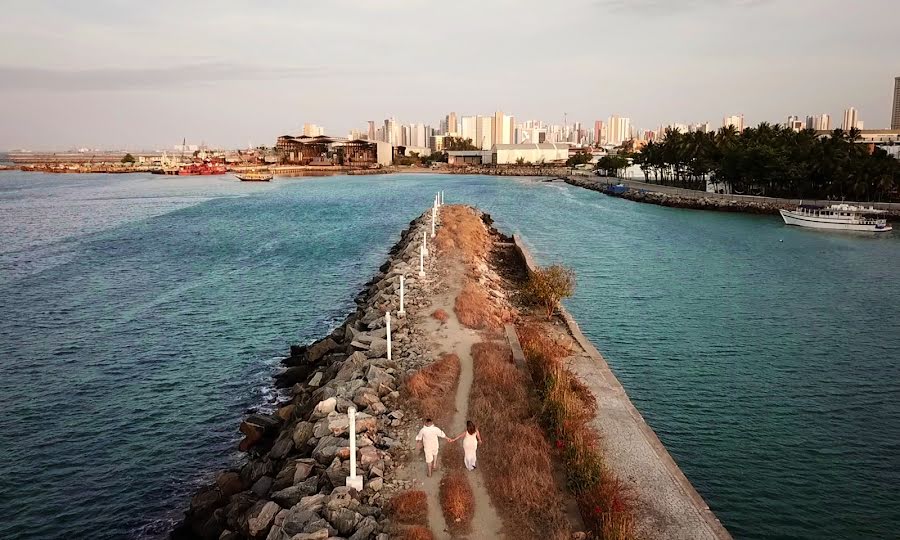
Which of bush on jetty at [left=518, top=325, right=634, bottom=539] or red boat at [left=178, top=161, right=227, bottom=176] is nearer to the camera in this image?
bush on jetty at [left=518, top=325, right=634, bottom=539]

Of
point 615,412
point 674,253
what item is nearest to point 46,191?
point 674,253

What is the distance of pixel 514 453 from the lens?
10484 mm

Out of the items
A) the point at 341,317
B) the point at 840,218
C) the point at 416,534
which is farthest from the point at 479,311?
the point at 840,218

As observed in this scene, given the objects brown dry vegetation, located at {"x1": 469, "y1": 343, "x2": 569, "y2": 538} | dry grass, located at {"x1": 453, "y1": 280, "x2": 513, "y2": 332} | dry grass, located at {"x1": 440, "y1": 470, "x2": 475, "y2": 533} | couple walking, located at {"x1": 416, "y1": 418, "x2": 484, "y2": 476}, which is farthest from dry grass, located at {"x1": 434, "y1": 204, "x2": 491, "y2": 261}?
dry grass, located at {"x1": 440, "y1": 470, "x2": 475, "y2": 533}

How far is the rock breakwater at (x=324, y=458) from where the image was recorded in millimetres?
9320

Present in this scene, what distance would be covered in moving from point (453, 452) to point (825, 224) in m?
53.4

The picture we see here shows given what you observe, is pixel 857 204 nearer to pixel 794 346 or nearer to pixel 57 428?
pixel 794 346

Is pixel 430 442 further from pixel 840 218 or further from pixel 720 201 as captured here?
pixel 720 201

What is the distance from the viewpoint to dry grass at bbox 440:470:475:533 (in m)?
8.81

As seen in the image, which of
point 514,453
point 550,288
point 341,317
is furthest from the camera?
→ point 341,317

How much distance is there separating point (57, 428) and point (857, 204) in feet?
217

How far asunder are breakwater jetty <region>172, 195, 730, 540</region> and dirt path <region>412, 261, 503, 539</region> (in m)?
0.03

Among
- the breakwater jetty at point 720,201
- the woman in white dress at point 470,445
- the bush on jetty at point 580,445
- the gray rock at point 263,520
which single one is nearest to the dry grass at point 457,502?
the woman in white dress at point 470,445

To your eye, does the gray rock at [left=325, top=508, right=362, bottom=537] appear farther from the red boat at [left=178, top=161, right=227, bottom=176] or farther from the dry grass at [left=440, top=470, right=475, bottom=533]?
the red boat at [left=178, top=161, right=227, bottom=176]
